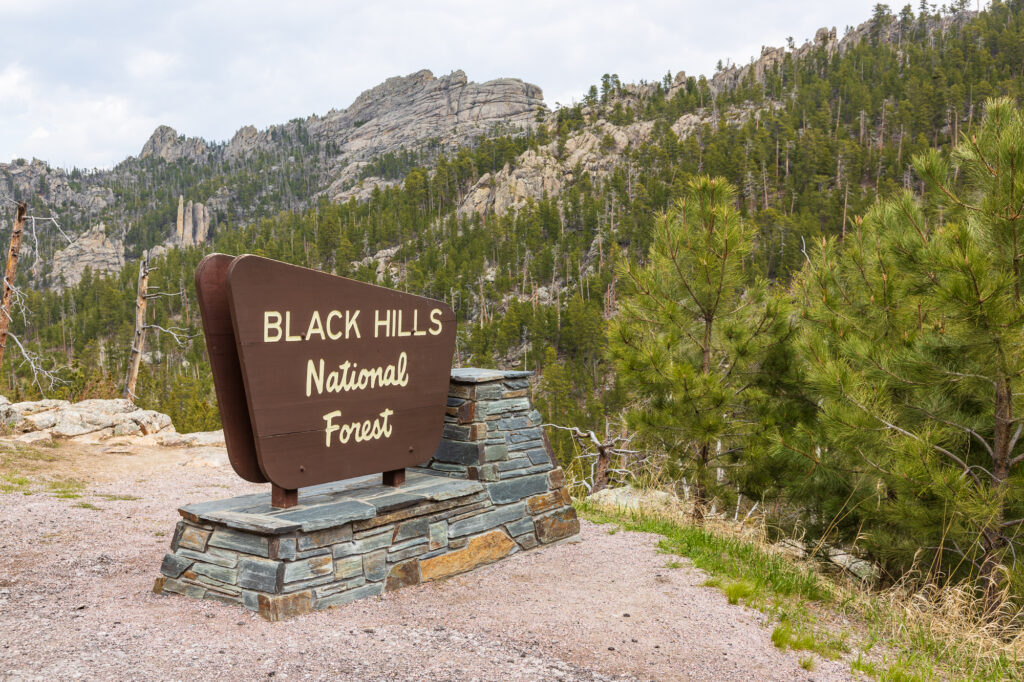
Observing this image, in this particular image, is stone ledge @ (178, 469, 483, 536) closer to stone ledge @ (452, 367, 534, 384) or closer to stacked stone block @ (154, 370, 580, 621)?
stacked stone block @ (154, 370, 580, 621)

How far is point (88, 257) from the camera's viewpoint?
126 meters

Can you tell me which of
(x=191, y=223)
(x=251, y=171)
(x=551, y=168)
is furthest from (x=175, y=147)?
(x=551, y=168)

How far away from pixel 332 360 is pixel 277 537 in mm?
1195

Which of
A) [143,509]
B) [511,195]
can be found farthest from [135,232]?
[143,509]

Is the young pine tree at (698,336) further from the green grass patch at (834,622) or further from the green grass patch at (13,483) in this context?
the green grass patch at (13,483)

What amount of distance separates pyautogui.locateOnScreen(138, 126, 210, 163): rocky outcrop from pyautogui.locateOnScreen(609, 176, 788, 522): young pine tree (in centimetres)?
20503

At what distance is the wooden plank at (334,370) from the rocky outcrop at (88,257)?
136m

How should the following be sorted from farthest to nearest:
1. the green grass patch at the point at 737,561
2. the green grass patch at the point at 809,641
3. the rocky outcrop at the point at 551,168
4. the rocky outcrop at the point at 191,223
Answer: the rocky outcrop at the point at 191,223
the rocky outcrop at the point at 551,168
the green grass patch at the point at 737,561
the green grass patch at the point at 809,641

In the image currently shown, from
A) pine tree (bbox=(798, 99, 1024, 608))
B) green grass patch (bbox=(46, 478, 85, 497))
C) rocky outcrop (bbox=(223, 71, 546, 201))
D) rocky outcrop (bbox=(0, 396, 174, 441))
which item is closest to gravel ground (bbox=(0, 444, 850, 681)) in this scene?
pine tree (bbox=(798, 99, 1024, 608))

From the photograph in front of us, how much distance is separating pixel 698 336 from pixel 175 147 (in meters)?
220

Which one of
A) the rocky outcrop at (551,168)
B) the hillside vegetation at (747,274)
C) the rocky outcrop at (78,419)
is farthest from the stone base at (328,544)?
the rocky outcrop at (551,168)

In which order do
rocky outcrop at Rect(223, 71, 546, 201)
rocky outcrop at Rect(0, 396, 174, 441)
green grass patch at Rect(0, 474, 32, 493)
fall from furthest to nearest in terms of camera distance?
rocky outcrop at Rect(223, 71, 546, 201) < rocky outcrop at Rect(0, 396, 174, 441) < green grass patch at Rect(0, 474, 32, 493)

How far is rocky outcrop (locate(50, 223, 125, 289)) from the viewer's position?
398 feet

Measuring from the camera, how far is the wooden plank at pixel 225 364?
4004mm
